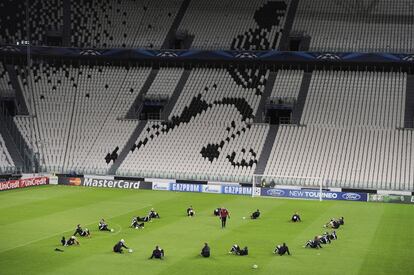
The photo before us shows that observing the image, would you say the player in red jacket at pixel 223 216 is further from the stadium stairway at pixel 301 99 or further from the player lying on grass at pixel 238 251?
the stadium stairway at pixel 301 99

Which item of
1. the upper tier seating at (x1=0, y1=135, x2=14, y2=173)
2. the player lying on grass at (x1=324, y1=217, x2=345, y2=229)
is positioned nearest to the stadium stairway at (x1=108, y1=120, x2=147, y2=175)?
the upper tier seating at (x1=0, y1=135, x2=14, y2=173)

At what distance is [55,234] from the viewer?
4672 centimetres

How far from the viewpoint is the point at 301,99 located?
8344 cm

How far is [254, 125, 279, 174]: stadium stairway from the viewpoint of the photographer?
75.3 meters

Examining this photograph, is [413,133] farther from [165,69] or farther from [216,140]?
[165,69]

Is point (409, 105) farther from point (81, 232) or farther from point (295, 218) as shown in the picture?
point (81, 232)

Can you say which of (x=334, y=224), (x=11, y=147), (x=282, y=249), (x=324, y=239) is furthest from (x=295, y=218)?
(x=11, y=147)

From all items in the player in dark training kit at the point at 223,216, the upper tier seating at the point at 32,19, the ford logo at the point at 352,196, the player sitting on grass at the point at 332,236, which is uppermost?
the upper tier seating at the point at 32,19

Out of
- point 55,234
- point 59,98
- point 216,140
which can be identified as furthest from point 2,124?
point 55,234

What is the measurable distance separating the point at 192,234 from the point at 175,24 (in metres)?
49.6

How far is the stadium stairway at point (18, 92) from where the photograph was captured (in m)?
86.5

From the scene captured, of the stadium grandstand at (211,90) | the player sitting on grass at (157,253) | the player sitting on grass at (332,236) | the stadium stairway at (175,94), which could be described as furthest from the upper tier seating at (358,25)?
the player sitting on grass at (157,253)

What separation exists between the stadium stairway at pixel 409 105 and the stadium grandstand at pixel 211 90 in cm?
22

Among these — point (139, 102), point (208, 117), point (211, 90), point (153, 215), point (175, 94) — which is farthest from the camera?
point (175, 94)
